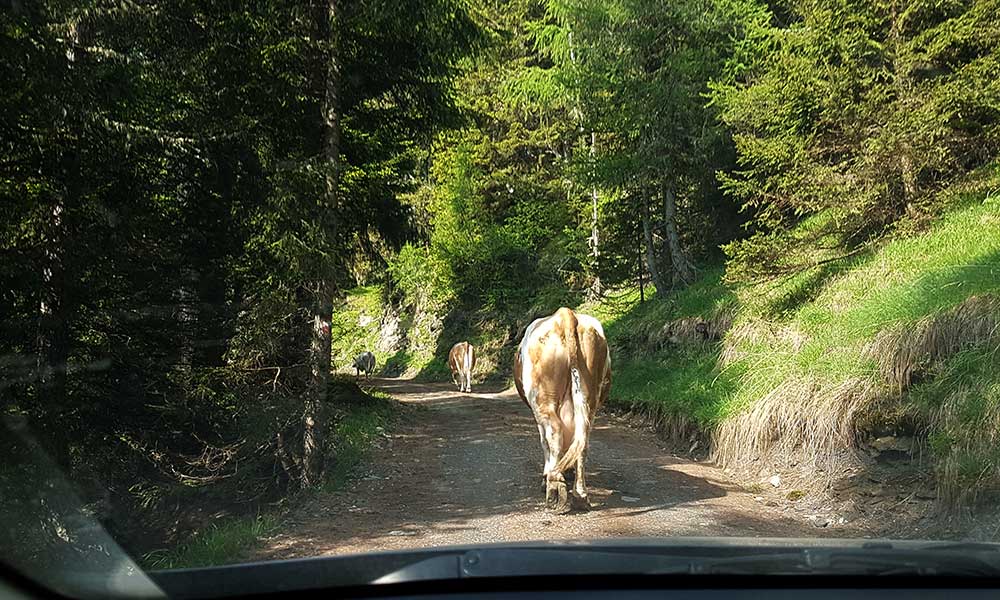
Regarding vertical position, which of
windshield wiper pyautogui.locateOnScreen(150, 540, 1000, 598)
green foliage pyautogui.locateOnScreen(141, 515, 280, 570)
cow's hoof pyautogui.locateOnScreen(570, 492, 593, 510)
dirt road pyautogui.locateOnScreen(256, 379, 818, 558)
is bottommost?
green foliage pyautogui.locateOnScreen(141, 515, 280, 570)

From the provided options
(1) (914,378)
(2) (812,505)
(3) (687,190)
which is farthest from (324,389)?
(3) (687,190)

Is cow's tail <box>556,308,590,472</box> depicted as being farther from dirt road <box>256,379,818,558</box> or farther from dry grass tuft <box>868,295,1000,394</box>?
dry grass tuft <box>868,295,1000,394</box>

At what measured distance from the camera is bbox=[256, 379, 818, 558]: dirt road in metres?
6.87

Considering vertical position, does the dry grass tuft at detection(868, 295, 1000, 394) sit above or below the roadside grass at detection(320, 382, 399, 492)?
above

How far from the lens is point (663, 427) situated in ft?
44.2

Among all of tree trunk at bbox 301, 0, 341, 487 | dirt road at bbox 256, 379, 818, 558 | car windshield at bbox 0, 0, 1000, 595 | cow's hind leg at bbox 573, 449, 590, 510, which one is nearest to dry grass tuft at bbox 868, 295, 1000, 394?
car windshield at bbox 0, 0, 1000, 595

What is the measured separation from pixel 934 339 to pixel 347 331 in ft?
31.1

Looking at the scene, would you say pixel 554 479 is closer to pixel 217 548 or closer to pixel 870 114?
pixel 217 548

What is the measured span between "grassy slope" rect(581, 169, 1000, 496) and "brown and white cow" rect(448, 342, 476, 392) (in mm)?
8833

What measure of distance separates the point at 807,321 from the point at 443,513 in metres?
6.62

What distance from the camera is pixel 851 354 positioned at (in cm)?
903

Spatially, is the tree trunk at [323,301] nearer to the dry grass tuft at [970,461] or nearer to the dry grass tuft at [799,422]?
the dry grass tuft at [799,422]

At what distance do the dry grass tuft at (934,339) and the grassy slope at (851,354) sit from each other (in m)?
0.15

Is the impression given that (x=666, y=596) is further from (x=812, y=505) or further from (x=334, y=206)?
(x=334, y=206)
